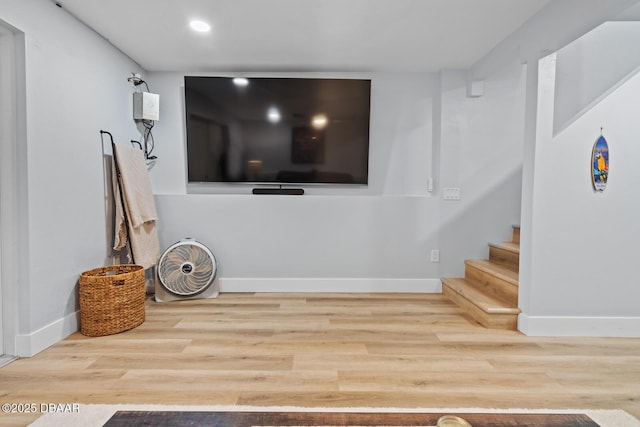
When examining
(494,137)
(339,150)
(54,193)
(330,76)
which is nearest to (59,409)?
(54,193)

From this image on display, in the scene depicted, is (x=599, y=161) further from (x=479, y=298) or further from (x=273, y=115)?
(x=273, y=115)

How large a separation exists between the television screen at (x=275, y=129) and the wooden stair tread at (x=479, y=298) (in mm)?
1457

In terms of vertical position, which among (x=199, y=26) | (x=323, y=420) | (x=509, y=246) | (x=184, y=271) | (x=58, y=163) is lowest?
(x=184, y=271)

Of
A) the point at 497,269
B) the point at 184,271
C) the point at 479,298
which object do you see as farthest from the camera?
the point at 184,271

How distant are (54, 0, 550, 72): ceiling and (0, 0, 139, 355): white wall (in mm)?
285

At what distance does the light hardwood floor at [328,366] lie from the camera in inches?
67.7

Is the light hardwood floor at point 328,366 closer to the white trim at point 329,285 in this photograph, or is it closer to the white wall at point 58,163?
the white wall at point 58,163

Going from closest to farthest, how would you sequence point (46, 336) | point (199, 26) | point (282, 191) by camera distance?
point (46, 336) → point (199, 26) → point (282, 191)

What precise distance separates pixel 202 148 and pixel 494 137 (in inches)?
120

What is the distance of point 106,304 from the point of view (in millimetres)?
2465

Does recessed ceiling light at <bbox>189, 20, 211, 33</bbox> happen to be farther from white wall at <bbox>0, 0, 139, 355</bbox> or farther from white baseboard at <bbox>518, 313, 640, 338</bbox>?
white baseboard at <bbox>518, 313, 640, 338</bbox>

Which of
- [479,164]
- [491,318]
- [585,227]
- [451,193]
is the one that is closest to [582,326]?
[491,318]


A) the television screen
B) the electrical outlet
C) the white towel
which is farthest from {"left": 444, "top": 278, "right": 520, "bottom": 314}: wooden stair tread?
the white towel

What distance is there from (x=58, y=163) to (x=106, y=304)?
1026 mm
